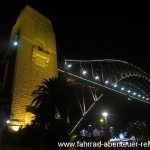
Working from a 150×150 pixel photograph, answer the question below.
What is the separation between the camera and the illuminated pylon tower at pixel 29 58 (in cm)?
2575

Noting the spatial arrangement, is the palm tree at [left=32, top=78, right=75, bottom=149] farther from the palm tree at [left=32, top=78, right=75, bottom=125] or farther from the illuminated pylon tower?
the illuminated pylon tower

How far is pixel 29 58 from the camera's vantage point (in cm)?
2961

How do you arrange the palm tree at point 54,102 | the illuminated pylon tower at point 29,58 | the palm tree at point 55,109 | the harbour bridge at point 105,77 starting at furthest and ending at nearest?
the harbour bridge at point 105,77, the illuminated pylon tower at point 29,58, the palm tree at point 54,102, the palm tree at point 55,109

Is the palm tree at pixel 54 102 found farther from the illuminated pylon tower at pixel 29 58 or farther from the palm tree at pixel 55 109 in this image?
the illuminated pylon tower at pixel 29 58

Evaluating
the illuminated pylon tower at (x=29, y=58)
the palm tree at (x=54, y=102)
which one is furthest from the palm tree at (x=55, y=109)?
the illuminated pylon tower at (x=29, y=58)

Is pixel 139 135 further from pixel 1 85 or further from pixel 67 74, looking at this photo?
pixel 1 85

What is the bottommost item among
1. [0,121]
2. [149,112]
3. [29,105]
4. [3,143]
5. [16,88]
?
[3,143]

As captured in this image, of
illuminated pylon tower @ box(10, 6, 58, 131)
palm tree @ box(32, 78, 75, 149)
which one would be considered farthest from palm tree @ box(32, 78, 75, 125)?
illuminated pylon tower @ box(10, 6, 58, 131)

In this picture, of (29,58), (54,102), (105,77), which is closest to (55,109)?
(54,102)

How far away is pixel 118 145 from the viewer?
21578mm

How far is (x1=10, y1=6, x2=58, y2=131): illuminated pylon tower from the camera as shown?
25.8 meters

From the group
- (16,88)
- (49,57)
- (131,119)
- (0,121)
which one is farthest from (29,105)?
(131,119)

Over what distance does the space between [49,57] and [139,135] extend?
15790 mm

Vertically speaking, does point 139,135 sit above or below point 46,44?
below
